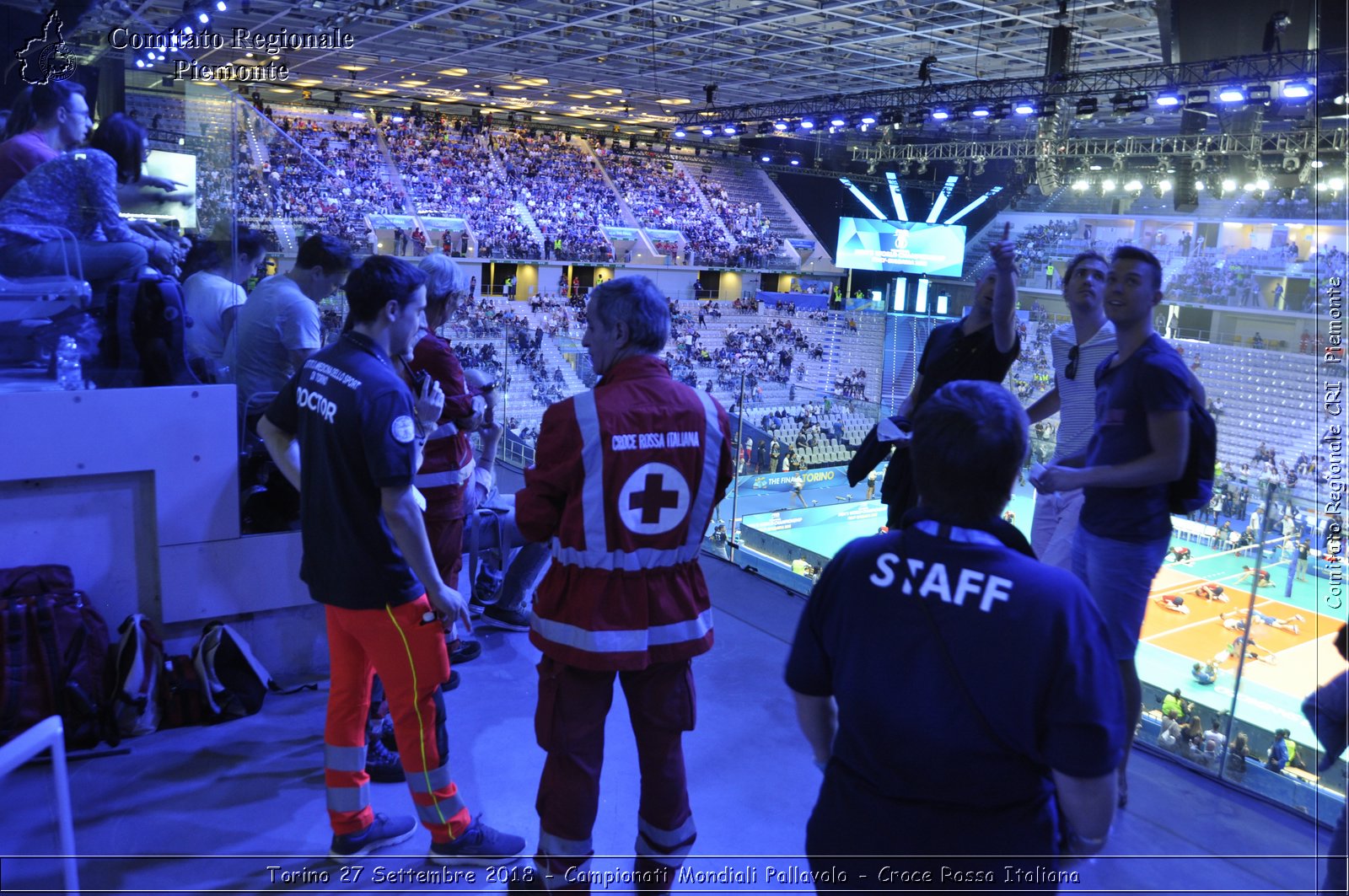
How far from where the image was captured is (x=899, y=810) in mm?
1199

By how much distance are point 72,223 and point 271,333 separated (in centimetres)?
73

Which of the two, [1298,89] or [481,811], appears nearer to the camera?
[481,811]

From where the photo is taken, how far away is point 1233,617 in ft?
9.77

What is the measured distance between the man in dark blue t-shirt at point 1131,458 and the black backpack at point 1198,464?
38mm

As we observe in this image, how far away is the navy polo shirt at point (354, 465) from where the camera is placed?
205 centimetres

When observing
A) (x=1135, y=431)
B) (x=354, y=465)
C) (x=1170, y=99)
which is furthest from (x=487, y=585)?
(x=1170, y=99)

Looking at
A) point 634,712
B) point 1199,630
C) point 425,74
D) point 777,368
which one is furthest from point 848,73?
point 634,712

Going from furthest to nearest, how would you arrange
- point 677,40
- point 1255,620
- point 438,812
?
point 677,40 → point 1255,620 → point 438,812

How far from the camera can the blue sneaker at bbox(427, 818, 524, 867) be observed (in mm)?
2236

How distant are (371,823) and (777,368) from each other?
19.5 meters

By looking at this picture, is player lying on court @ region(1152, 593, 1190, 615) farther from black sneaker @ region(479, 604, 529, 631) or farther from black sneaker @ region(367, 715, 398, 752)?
black sneaker @ region(367, 715, 398, 752)

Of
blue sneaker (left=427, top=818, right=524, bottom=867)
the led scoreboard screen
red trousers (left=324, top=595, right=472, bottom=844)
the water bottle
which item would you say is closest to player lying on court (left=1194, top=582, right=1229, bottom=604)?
blue sneaker (left=427, top=818, right=524, bottom=867)

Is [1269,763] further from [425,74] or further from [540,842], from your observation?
[425,74]

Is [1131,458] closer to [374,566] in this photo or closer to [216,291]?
[374,566]
